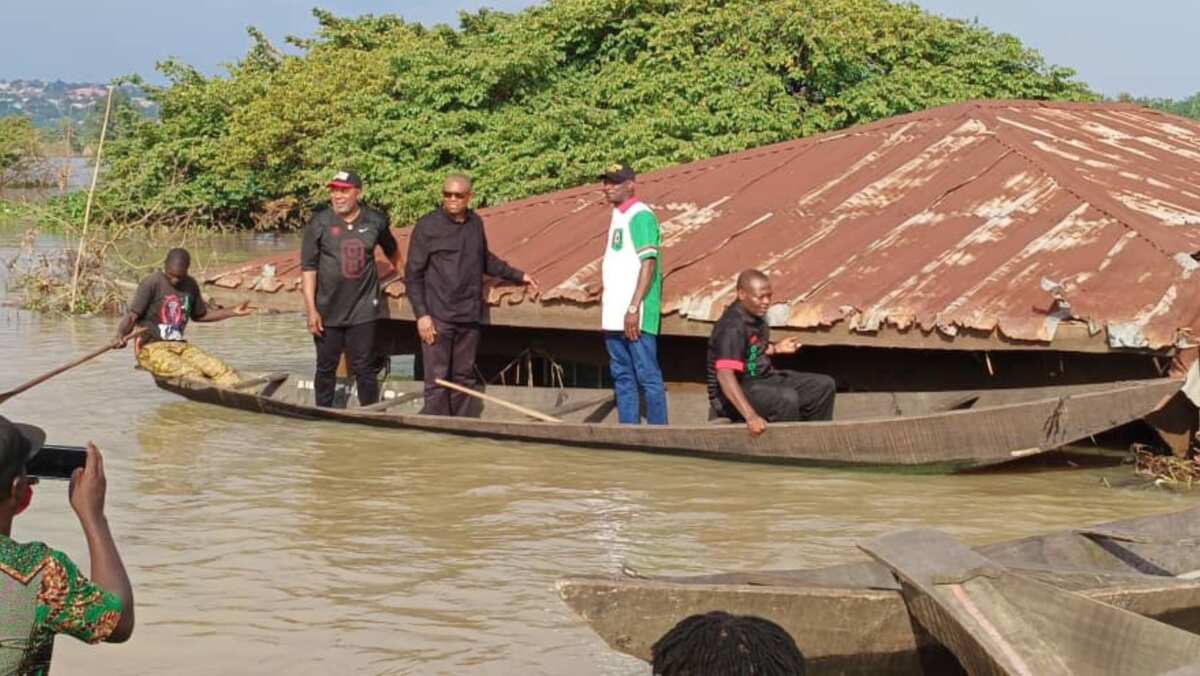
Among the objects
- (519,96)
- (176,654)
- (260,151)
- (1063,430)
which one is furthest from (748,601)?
(260,151)

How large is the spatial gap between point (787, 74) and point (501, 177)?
3.97m

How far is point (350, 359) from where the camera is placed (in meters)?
11.4

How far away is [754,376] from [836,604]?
4.43 m

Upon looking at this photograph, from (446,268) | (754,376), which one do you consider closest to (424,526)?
(754,376)

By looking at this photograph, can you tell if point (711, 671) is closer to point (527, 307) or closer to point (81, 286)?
point (527, 307)

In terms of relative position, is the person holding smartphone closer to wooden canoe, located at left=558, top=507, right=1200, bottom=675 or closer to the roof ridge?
wooden canoe, located at left=558, top=507, right=1200, bottom=675

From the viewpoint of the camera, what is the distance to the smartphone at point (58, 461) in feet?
12.3

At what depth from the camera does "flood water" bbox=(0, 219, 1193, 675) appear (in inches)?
269

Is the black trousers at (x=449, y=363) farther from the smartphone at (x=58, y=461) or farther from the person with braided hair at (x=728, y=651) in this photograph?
the person with braided hair at (x=728, y=651)

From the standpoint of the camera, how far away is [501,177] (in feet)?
72.1

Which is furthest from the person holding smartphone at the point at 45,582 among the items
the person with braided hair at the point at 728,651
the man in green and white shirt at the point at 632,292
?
the man in green and white shirt at the point at 632,292

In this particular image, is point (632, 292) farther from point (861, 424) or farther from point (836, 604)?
point (836, 604)

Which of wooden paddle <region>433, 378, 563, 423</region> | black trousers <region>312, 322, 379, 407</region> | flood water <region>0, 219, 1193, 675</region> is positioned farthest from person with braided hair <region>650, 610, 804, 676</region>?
black trousers <region>312, 322, 379, 407</region>

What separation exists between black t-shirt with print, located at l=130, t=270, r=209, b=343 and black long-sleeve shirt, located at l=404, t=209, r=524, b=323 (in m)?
1.90
